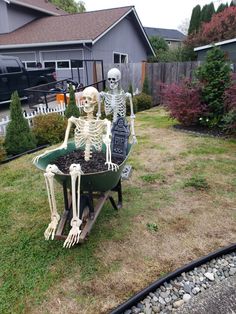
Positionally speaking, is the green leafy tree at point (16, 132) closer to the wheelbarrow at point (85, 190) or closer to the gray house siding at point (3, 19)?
the wheelbarrow at point (85, 190)

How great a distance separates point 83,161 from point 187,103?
16.0ft

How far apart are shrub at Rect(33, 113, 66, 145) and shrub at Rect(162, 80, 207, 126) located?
3.06m

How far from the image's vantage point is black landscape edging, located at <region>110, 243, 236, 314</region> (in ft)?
7.14

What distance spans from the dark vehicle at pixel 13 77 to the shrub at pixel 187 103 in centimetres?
552

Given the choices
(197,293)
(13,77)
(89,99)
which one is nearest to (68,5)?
(13,77)

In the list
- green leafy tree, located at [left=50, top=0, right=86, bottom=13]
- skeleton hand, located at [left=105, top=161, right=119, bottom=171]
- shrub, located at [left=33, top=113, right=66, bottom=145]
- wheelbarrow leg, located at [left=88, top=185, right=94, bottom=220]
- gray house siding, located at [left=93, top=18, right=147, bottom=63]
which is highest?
green leafy tree, located at [left=50, top=0, right=86, bottom=13]

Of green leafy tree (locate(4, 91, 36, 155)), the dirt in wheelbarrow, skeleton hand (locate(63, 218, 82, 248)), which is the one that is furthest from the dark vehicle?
skeleton hand (locate(63, 218, 82, 248))

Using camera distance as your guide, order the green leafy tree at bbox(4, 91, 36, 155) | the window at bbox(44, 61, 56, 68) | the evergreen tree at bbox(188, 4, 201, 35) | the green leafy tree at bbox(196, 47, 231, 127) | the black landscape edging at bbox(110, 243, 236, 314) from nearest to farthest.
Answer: the black landscape edging at bbox(110, 243, 236, 314) < the green leafy tree at bbox(4, 91, 36, 155) < the green leafy tree at bbox(196, 47, 231, 127) < the window at bbox(44, 61, 56, 68) < the evergreen tree at bbox(188, 4, 201, 35)

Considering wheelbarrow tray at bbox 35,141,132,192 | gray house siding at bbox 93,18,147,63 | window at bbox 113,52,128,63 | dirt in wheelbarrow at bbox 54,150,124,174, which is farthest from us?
window at bbox 113,52,128,63

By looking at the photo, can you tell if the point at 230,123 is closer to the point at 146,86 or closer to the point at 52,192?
the point at 52,192

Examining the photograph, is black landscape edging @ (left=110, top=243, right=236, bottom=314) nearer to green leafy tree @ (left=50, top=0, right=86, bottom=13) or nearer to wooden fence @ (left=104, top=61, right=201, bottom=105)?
wooden fence @ (left=104, top=61, right=201, bottom=105)

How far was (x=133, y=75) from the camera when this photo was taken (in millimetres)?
11828

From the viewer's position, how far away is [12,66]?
975 centimetres

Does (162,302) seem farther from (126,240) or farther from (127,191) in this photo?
(127,191)
